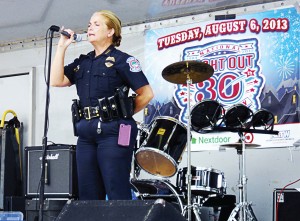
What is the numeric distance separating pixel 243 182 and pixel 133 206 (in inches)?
117

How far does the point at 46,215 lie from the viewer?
221 inches

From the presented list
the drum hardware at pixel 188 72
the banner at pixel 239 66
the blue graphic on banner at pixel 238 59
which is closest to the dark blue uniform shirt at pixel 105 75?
the drum hardware at pixel 188 72

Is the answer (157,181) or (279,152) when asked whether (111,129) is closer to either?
(157,181)

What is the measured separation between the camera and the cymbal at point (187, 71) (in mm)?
5773

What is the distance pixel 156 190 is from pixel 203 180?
18.1 inches

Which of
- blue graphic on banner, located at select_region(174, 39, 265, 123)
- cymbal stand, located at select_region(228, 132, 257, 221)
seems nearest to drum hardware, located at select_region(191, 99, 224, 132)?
cymbal stand, located at select_region(228, 132, 257, 221)

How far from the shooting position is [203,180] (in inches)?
233

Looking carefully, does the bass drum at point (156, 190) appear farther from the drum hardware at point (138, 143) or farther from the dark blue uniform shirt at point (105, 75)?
the dark blue uniform shirt at point (105, 75)

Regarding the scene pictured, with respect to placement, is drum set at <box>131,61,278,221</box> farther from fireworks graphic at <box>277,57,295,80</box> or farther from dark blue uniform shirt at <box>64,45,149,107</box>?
dark blue uniform shirt at <box>64,45,149,107</box>

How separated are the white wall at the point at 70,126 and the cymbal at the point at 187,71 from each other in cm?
103

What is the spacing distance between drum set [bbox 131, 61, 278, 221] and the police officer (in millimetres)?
1628

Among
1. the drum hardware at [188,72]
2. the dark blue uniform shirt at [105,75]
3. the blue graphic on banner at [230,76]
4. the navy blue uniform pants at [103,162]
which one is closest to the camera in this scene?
the navy blue uniform pants at [103,162]

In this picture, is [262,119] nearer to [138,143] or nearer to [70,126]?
[138,143]

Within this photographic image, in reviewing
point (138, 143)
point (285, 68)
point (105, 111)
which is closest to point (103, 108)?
point (105, 111)
